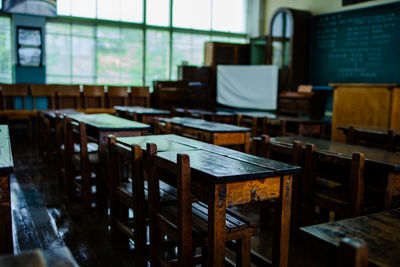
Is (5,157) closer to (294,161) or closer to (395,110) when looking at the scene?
(294,161)

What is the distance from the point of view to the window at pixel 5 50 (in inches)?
322

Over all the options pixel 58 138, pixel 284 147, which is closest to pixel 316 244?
pixel 284 147

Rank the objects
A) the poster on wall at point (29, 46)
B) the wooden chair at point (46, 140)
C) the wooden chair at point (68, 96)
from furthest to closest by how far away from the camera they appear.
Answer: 1. the wooden chair at point (68, 96)
2. the poster on wall at point (29, 46)
3. the wooden chair at point (46, 140)

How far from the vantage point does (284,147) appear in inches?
110

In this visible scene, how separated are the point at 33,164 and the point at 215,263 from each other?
4398 millimetres

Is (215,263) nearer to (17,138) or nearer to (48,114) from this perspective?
(48,114)

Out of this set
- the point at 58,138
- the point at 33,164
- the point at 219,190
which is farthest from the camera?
the point at 33,164

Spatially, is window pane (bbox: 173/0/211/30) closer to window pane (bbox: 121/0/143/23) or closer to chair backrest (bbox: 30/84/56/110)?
window pane (bbox: 121/0/143/23)

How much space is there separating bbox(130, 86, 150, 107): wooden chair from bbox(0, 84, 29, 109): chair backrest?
7.29 ft

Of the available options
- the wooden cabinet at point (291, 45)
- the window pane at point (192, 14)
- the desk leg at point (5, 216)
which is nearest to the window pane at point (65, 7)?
the window pane at point (192, 14)

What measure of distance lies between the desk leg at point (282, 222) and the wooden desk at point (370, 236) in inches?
22.1

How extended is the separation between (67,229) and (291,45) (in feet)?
21.8

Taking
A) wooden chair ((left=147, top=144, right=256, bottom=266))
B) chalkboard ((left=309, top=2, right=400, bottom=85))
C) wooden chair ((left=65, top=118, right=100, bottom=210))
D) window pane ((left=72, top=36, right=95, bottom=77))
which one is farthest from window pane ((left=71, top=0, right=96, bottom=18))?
wooden chair ((left=147, top=144, right=256, bottom=266))

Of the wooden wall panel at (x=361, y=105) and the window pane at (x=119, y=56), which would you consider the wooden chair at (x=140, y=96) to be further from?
the wooden wall panel at (x=361, y=105)
